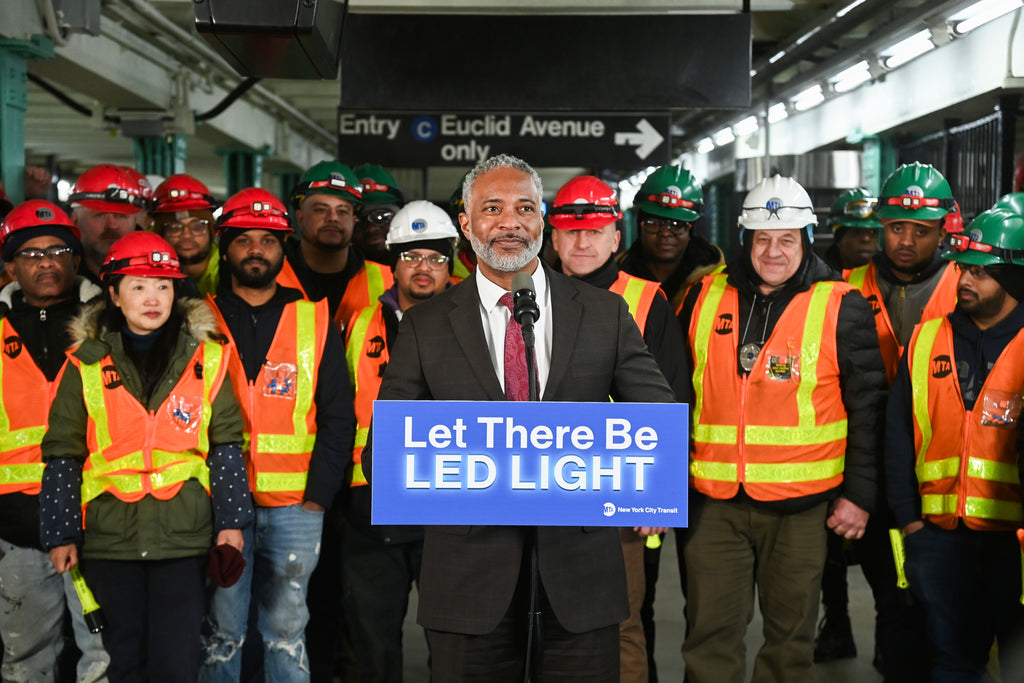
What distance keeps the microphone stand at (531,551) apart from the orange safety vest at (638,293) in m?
1.57

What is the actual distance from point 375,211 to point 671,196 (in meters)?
1.58

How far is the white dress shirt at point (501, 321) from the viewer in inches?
98.9

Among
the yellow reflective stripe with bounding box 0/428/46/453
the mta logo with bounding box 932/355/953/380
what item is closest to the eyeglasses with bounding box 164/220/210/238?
the yellow reflective stripe with bounding box 0/428/46/453

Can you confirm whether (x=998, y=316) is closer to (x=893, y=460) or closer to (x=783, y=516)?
(x=893, y=460)

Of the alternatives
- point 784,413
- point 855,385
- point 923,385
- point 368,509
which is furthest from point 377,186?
point 923,385

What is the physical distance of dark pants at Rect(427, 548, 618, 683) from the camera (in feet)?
8.14

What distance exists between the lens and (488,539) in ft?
8.14

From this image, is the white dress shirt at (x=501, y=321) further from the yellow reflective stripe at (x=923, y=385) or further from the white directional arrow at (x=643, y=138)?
the white directional arrow at (x=643, y=138)

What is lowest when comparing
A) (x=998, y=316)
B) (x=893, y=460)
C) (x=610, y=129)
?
(x=893, y=460)

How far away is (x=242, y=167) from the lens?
14.5 metres

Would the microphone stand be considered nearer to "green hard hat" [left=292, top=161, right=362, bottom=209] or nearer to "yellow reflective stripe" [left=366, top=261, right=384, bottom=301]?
"yellow reflective stripe" [left=366, top=261, right=384, bottom=301]

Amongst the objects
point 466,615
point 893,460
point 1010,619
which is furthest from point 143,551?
point 1010,619

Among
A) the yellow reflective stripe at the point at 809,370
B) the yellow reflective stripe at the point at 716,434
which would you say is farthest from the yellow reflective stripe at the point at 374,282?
the yellow reflective stripe at the point at 809,370

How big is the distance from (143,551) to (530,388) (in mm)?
1775
